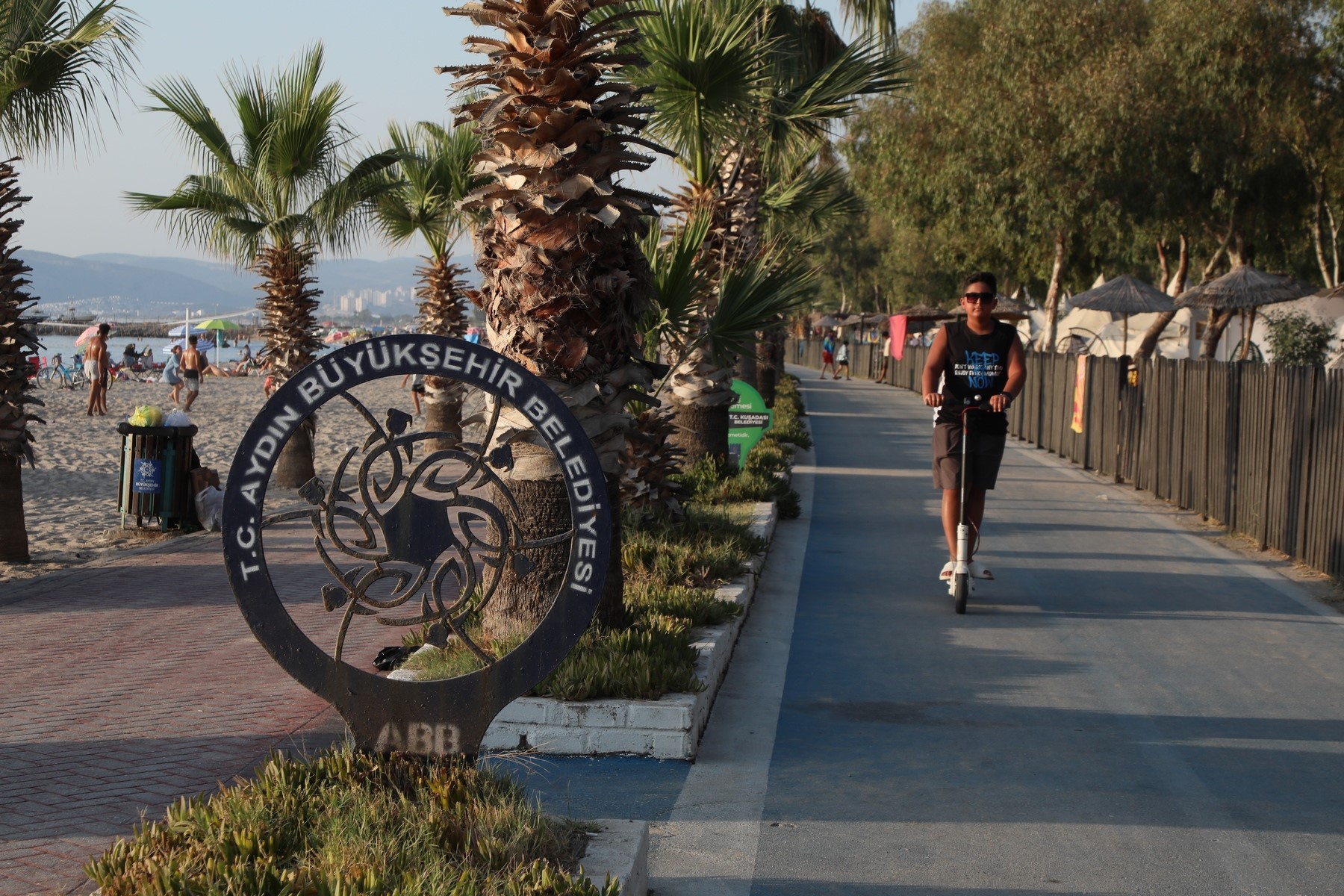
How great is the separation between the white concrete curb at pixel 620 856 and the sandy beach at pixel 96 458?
25.4ft

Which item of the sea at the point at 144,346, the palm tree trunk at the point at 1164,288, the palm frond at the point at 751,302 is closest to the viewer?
the palm frond at the point at 751,302

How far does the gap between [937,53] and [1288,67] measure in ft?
26.2

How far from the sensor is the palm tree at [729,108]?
30.6 ft

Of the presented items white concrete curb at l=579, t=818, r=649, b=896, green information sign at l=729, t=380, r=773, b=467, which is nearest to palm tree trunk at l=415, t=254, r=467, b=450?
green information sign at l=729, t=380, r=773, b=467

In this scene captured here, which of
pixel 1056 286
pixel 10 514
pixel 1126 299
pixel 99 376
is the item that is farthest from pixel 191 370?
pixel 10 514

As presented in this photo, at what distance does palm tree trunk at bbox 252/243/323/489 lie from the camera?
16.1 meters

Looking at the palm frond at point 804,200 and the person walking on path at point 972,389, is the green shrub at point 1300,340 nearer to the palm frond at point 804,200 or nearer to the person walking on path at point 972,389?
the palm frond at point 804,200

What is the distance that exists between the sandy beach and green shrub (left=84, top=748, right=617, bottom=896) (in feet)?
23.9

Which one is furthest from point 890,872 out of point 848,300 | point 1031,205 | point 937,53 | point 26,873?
point 848,300

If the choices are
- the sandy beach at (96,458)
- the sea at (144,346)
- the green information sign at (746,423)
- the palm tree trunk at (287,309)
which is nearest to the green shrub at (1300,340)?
the green information sign at (746,423)

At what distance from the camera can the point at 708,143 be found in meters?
11.0

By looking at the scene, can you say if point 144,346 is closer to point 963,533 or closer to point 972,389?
point 972,389

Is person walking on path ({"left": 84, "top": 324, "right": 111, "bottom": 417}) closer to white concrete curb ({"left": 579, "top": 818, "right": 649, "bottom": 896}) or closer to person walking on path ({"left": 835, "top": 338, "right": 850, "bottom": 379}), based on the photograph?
white concrete curb ({"left": 579, "top": 818, "right": 649, "bottom": 896})

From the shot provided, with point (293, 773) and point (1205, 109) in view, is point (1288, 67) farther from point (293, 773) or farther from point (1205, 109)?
point (293, 773)
